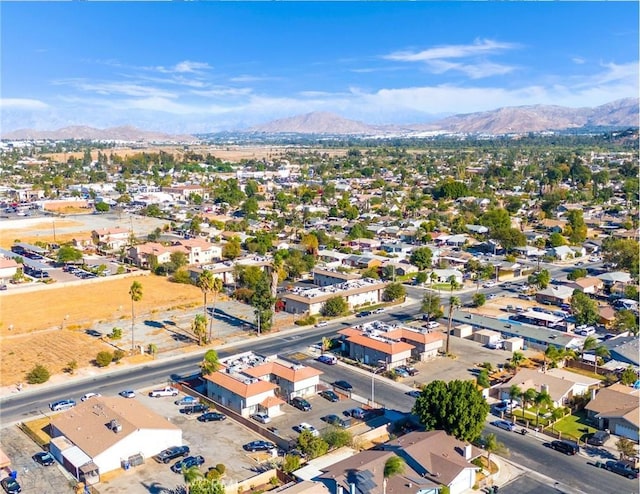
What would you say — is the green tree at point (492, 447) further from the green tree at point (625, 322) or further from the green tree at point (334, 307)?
the green tree at point (334, 307)

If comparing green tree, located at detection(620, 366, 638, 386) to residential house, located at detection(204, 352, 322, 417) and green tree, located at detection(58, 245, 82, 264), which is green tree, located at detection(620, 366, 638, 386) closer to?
residential house, located at detection(204, 352, 322, 417)

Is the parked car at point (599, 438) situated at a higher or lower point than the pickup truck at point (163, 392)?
higher

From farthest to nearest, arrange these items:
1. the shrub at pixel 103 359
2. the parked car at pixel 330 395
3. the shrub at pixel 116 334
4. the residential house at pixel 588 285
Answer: the residential house at pixel 588 285 → the shrub at pixel 116 334 → the shrub at pixel 103 359 → the parked car at pixel 330 395

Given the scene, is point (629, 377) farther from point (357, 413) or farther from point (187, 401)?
point (187, 401)

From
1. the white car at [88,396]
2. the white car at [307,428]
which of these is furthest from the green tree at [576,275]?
the white car at [88,396]

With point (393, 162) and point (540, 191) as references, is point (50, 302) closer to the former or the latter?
point (540, 191)

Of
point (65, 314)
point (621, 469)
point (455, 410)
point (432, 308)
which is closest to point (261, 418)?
point (455, 410)

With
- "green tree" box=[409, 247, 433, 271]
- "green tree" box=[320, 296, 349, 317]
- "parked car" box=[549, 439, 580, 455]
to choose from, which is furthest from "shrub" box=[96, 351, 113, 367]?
"green tree" box=[409, 247, 433, 271]
